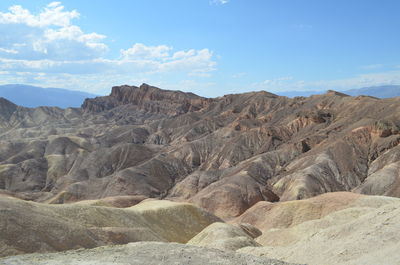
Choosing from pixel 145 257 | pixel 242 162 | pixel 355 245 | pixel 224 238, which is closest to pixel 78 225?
pixel 224 238

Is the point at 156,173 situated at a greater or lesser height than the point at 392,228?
lesser

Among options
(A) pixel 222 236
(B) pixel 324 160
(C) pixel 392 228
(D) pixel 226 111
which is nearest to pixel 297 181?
(B) pixel 324 160

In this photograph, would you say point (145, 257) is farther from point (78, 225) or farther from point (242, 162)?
point (242, 162)

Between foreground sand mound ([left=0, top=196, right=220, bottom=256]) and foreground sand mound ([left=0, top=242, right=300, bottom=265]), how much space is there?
6.74 metres

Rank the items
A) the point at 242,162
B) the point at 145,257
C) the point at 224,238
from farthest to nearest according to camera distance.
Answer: the point at 242,162 < the point at 224,238 < the point at 145,257

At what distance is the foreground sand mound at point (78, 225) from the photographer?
94.9ft

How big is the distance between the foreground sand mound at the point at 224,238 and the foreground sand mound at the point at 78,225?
518 centimetres

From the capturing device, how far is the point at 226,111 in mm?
171625

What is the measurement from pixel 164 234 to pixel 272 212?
19.5 m

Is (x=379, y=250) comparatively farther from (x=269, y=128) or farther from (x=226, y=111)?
(x=226, y=111)

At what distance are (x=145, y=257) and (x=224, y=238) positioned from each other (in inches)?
649

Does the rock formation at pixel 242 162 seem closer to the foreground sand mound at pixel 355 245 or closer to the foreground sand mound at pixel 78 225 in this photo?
the foreground sand mound at pixel 78 225

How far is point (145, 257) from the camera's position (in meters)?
21.9

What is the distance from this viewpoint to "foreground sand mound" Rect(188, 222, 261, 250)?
113 feet
